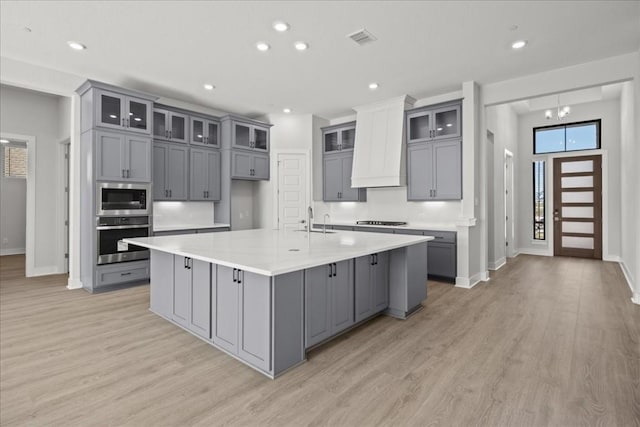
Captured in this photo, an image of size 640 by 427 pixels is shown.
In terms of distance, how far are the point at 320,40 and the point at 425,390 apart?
3527 mm

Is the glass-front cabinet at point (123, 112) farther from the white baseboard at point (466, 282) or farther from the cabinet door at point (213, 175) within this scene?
the white baseboard at point (466, 282)

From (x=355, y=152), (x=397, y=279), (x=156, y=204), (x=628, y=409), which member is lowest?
(x=628, y=409)

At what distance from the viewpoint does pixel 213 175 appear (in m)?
6.18

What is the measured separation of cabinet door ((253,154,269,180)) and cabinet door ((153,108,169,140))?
5.59ft

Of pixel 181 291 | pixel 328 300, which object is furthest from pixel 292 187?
pixel 328 300

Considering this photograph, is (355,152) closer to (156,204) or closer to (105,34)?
(156,204)

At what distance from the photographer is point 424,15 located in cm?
320

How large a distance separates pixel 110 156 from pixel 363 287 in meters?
3.96

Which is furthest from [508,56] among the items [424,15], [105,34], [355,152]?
[105,34]

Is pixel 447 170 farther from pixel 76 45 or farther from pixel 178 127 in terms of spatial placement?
pixel 76 45

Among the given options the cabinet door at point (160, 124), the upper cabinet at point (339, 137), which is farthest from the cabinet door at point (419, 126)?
the cabinet door at point (160, 124)

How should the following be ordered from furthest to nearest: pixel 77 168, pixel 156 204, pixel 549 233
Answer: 1. pixel 549 233
2. pixel 156 204
3. pixel 77 168

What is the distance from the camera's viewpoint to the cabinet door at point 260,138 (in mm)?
6625

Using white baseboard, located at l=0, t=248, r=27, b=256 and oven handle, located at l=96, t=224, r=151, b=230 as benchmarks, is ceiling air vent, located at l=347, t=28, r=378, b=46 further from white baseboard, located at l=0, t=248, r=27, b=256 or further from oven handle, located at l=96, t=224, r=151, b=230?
white baseboard, located at l=0, t=248, r=27, b=256
